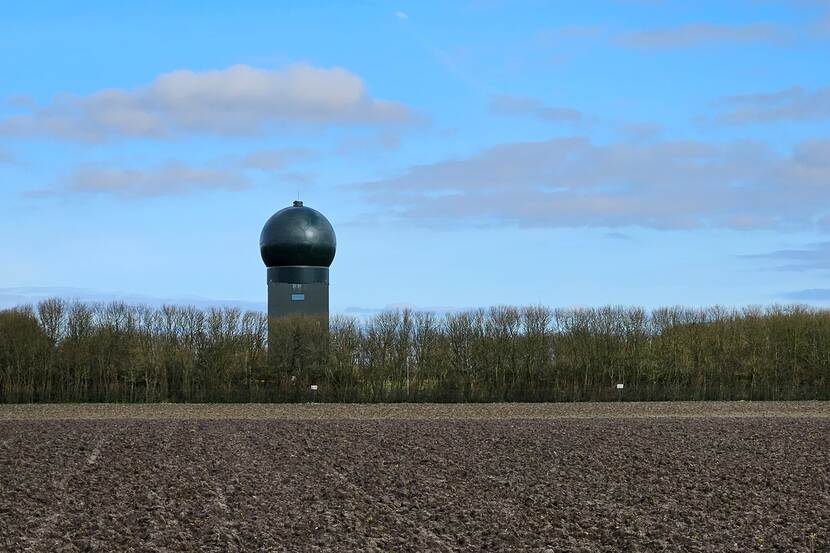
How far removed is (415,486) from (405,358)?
2252 cm

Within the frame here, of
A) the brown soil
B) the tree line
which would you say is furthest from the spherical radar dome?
the brown soil

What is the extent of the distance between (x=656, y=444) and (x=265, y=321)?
23.1 meters

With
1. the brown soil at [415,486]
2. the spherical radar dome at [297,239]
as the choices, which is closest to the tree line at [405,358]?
the spherical radar dome at [297,239]

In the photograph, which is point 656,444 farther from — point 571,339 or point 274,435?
point 571,339

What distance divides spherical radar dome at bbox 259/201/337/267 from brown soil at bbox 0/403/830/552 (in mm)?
20165

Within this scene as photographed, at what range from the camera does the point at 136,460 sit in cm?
1630

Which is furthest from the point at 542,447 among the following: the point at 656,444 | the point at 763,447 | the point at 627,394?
the point at 627,394

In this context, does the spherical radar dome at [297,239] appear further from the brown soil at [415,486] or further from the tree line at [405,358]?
the brown soil at [415,486]

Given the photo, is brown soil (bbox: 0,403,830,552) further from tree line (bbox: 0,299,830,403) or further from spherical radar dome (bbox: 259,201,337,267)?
spherical radar dome (bbox: 259,201,337,267)

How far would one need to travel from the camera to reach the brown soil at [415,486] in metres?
12.0

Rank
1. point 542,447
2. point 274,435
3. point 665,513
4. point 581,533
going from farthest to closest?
point 274,435, point 542,447, point 665,513, point 581,533

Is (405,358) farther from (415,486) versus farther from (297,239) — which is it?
(415,486)

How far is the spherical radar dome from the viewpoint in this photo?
4141 centimetres

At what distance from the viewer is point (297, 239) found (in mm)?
41281
